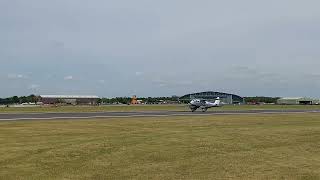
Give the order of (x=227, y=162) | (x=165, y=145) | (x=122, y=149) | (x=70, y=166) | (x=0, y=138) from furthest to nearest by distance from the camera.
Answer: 1. (x=0, y=138)
2. (x=165, y=145)
3. (x=122, y=149)
4. (x=227, y=162)
5. (x=70, y=166)

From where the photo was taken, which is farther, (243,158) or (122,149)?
(122,149)

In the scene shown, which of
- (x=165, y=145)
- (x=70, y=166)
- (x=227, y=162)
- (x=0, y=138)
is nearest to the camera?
(x=70, y=166)

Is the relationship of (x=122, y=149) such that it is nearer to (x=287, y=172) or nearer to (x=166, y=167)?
(x=166, y=167)

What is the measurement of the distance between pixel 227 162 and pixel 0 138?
15.7 meters

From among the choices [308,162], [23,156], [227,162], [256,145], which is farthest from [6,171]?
[256,145]

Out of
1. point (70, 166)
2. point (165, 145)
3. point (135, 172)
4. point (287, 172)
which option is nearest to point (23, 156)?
point (70, 166)

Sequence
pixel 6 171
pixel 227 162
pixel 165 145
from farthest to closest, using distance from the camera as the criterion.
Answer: pixel 165 145 < pixel 227 162 < pixel 6 171

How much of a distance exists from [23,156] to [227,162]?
29.0 feet

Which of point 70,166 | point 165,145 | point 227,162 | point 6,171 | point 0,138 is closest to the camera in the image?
point 6,171

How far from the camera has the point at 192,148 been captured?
77.0 ft

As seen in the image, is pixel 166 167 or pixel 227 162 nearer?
pixel 166 167

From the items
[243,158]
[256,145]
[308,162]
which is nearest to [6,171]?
[243,158]

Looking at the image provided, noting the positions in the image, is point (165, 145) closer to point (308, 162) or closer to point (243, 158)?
point (243, 158)

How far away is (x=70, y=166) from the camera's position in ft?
57.9
